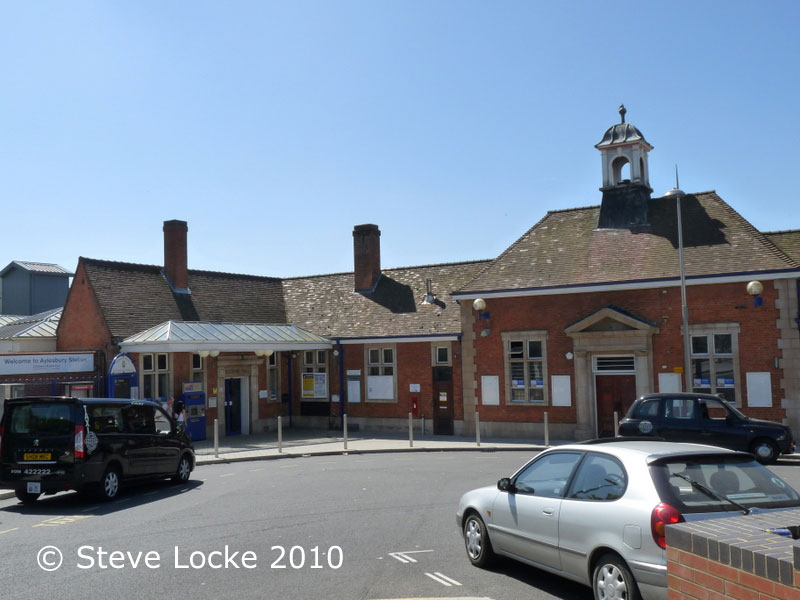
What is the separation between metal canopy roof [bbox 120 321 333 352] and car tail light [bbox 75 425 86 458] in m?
10.1

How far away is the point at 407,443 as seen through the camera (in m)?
23.6

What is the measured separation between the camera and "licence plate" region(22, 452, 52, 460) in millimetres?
12750

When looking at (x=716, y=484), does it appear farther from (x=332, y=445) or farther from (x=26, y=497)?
(x=332, y=445)

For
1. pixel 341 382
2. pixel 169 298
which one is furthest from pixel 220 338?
pixel 341 382

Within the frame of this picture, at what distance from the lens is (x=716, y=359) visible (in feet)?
70.4

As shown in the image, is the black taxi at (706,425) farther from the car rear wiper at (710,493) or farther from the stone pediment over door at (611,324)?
the car rear wiper at (710,493)

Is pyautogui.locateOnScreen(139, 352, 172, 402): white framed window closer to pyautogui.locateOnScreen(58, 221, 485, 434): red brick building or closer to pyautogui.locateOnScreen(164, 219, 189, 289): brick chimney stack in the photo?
pyautogui.locateOnScreen(58, 221, 485, 434): red brick building

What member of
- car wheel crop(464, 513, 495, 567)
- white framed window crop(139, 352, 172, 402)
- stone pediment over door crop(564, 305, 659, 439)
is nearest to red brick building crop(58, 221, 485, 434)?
white framed window crop(139, 352, 172, 402)

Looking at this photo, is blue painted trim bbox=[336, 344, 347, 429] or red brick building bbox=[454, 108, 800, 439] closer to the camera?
red brick building bbox=[454, 108, 800, 439]

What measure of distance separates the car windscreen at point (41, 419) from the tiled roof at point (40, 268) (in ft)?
112

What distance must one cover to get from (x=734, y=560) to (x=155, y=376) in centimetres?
2282

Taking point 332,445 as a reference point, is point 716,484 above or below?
above

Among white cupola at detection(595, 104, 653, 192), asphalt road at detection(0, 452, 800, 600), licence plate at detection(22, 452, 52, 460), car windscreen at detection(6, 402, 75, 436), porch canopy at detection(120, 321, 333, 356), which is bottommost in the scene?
asphalt road at detection(0, 452, 800, 600)

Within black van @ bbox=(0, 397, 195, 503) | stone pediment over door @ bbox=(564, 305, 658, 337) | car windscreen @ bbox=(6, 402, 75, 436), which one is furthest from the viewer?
stone pediment over door @ bbox=(564, 305, 658, 337)
